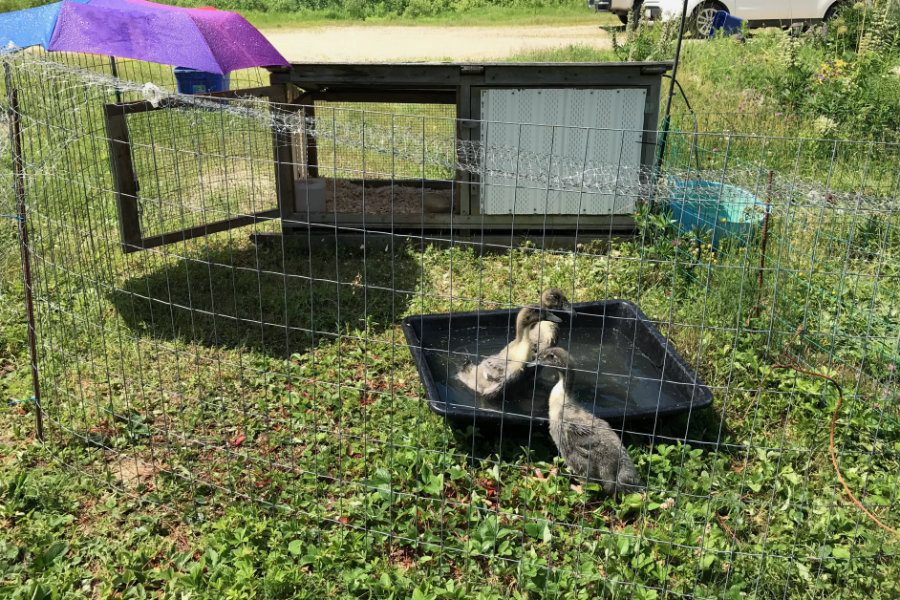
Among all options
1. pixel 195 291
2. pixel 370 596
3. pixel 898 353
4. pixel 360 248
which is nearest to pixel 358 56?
pixel 360 248

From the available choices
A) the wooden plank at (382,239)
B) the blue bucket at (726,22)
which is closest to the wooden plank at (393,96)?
the wooden plank at (382,239)

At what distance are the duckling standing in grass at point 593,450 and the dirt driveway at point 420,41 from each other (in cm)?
1399

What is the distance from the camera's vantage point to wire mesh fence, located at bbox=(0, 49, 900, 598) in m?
3.56

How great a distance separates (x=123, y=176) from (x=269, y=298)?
144cm

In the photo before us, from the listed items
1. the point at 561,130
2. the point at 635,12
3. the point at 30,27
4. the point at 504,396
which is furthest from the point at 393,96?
the point at 635,12

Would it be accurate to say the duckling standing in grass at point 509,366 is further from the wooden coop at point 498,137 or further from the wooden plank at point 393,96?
the wooden plank at point 393,96

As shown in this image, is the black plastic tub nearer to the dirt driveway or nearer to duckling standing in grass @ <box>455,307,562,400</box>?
duckling standing in grass @ <box>455,307,562,400</box>

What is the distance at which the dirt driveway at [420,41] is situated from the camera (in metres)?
17.8

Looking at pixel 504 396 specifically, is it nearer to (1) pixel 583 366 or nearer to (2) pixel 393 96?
(1) pixel 583 366

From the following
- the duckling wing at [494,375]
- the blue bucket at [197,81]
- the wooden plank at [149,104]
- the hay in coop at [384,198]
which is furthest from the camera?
the hay in coop at [384,198]

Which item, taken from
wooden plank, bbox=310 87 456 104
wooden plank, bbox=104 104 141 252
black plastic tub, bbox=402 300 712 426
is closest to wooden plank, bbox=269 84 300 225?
wooden plank, bbox=310 87 456 104

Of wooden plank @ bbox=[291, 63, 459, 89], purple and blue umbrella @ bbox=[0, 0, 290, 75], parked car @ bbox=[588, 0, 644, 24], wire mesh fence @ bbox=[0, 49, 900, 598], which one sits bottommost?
wire mesh fence @ bbox=[0, 49, 900, 598]

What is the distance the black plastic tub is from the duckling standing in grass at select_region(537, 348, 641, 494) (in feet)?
0.65

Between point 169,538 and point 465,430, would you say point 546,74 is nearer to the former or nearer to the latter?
point 465,430
